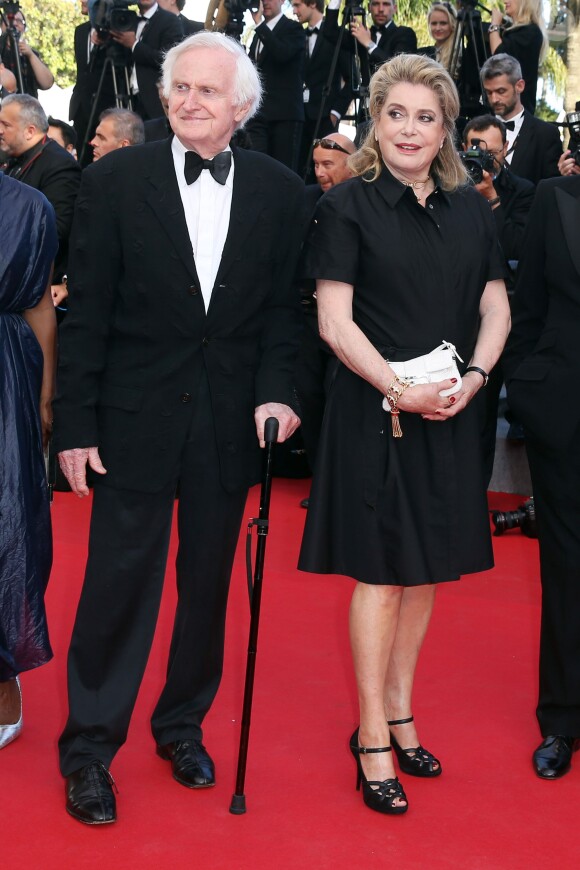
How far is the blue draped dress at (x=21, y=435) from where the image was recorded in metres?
3.11

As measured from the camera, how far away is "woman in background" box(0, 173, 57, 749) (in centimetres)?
311

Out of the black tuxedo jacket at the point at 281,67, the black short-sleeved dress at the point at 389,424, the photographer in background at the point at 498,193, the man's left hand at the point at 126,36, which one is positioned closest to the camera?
the black short-sleeved dress at the point at 389,424

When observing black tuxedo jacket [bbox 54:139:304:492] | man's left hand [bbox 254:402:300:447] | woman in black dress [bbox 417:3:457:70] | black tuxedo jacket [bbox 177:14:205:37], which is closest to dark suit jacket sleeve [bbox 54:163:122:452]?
black tuxedo jacket [bbox 54:139:304:492]

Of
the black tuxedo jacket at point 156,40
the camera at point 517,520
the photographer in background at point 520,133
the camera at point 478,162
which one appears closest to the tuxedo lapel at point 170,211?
the camera at point 478,162

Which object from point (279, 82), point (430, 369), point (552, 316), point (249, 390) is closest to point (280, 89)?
point (279, 82)

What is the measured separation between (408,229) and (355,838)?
146cm

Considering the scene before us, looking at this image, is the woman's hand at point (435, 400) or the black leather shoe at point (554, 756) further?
the black leather shoe at point (554, 756)

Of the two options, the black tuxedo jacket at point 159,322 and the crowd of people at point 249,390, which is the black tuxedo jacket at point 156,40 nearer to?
the crowd of people at point 249,390

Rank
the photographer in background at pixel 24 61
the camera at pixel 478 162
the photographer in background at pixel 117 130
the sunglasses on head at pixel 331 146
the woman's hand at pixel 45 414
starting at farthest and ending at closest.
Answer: the photographer in background at pixel 24 61
the photographer in background at pixel 117 130
the sunglasses on head at pixel 331 146
the camera at pixel 478 162
the woman's hand at pixel 45 414

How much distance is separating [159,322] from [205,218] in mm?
280

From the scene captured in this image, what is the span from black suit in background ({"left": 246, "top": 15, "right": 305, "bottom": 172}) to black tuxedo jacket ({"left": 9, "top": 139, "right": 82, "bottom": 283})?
244cm

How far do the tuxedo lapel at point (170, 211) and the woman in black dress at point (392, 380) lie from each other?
1.03 feet

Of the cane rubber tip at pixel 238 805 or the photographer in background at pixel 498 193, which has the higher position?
the photographer in background at pixel 498 193

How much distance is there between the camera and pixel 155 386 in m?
2.91
